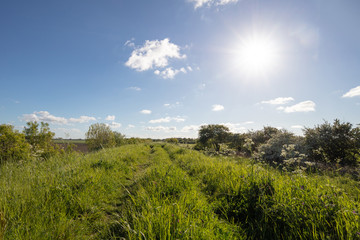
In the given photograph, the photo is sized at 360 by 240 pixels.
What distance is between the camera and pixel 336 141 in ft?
36.0

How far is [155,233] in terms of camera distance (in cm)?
227

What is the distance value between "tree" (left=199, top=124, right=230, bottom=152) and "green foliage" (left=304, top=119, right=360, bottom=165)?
66.7 feet

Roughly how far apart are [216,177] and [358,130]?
12.8m

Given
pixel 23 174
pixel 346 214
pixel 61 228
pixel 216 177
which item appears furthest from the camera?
pixel 216 177

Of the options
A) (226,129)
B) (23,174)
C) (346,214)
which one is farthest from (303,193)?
(226,129)

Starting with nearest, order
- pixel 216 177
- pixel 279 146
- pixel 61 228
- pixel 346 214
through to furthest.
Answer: pixel 346 214 → pixel 61 228 → pixel 216 177 → pixel 279 146

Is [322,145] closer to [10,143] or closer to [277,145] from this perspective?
[277,145]

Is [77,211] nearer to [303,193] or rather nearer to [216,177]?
[216,177]

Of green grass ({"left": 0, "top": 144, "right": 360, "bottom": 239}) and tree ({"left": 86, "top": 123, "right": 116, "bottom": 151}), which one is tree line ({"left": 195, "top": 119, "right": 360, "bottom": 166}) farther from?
tree ({"left": 86, "top": 123, "right": 116, "bottom": 151})

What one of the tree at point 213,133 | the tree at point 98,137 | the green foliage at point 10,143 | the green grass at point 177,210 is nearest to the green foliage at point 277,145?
the green grass at point 177,210

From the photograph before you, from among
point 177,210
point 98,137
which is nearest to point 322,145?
point 177,210

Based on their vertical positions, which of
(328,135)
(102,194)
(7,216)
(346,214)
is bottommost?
(102,194)

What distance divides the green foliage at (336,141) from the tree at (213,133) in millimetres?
20325

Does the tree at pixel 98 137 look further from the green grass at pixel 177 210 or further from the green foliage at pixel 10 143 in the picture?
the green grass at pixel 177 210
